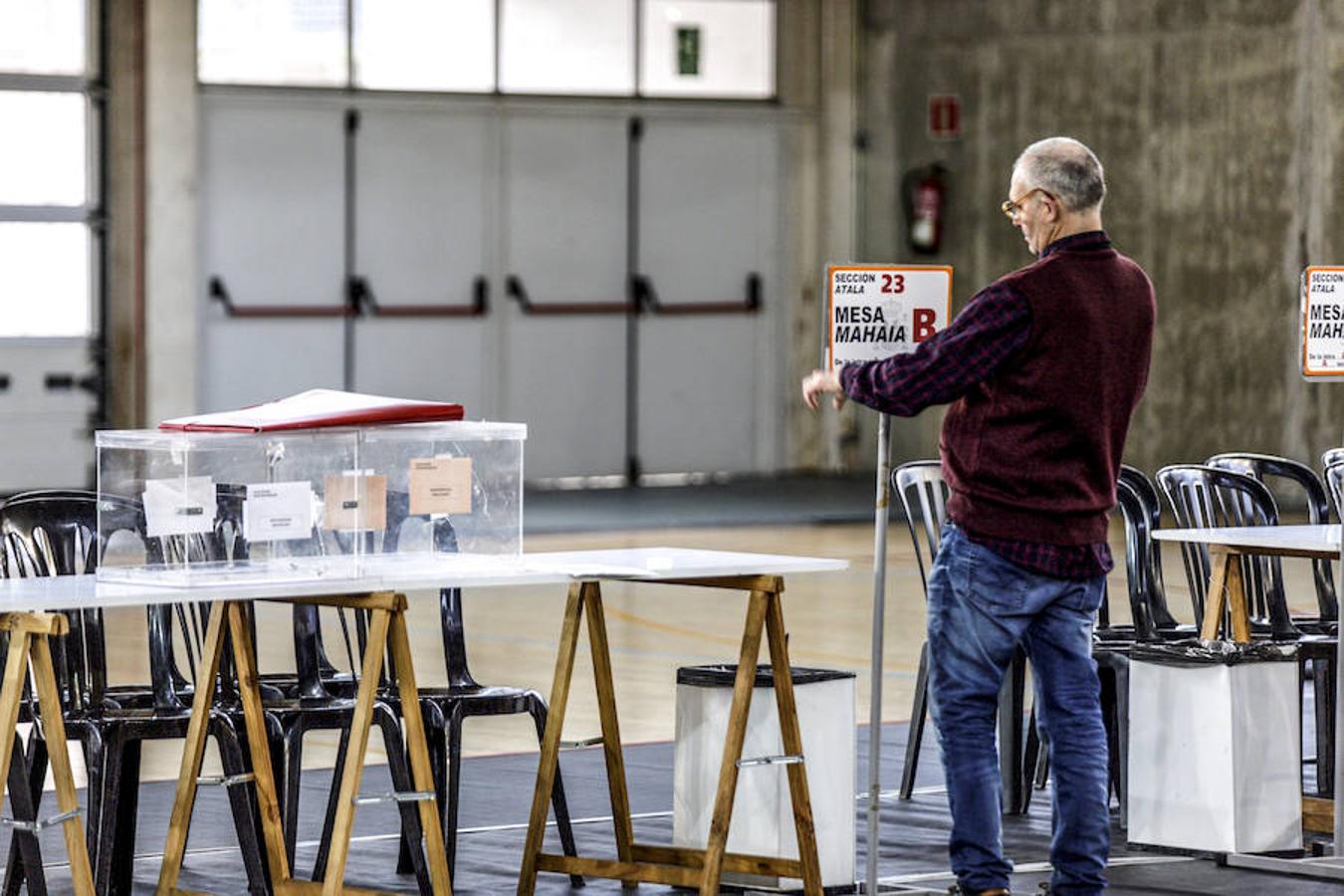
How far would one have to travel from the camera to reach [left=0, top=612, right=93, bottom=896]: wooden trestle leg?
4934mm

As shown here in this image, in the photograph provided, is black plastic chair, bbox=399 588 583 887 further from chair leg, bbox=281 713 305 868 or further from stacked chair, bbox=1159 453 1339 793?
stacked chair, bbox=1159 453 1339 793

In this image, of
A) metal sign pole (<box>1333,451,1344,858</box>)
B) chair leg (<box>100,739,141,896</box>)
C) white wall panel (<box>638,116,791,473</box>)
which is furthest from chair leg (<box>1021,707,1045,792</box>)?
white wall panel (<box>638,116,791,473</box>)

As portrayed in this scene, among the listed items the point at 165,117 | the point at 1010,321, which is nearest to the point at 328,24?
the point at 165,117

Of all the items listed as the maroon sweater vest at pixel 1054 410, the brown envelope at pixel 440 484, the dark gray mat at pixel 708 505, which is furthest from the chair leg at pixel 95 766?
the dark gray mat at pixel 708 505

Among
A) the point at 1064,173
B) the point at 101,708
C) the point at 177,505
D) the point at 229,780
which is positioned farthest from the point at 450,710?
the point at 1064,173

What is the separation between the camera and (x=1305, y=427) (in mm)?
15500

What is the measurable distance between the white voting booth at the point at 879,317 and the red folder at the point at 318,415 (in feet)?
2.84

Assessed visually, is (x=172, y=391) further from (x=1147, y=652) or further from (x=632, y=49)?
(x=1147, y=652)

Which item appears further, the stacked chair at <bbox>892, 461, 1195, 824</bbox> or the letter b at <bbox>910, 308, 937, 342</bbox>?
the stacked chair at <bbox>892, 461, 1195, 824</bbox>

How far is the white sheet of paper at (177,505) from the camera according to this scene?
17.0 ft

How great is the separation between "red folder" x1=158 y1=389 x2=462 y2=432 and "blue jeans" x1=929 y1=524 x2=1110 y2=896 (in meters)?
1.13

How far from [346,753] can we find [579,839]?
48.7 inches

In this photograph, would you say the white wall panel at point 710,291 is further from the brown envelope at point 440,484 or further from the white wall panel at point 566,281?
the brown envelope at point 440,484

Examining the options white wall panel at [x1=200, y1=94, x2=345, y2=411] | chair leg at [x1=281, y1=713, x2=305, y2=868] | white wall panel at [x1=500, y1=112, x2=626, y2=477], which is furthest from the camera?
white wall panel at [x1=500, y1=112, x2=626, y2=477]
